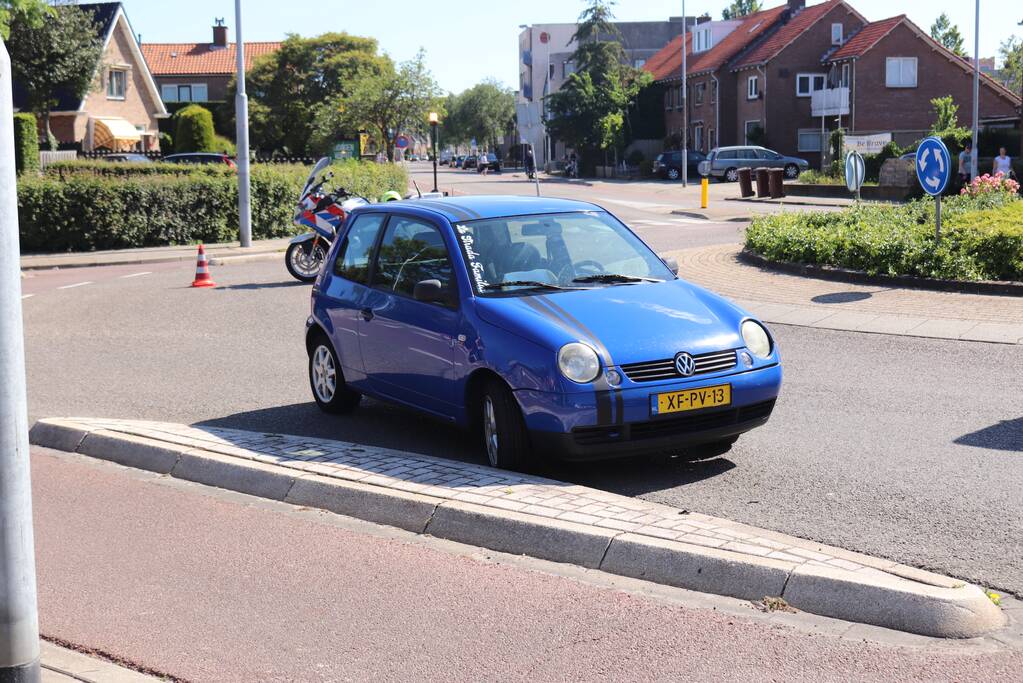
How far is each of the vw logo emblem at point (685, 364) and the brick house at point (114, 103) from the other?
53875 mm

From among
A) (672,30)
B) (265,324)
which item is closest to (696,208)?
(265,324)

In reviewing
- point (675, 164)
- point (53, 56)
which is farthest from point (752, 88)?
point (53, 56)

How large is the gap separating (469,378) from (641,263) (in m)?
1.50

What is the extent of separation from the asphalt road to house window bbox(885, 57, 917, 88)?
199 feet

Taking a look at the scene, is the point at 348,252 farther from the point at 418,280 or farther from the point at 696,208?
the point at 696,208

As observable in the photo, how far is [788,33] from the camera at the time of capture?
67812 mm

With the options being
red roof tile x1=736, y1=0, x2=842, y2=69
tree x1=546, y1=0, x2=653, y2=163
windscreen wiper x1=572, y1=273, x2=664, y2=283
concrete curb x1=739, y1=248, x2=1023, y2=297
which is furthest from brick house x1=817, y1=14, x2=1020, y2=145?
windscreen wiper x1=572, y1=273, x2=664, y2=283

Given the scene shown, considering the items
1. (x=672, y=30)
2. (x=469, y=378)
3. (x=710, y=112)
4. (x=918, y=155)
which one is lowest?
(x=469, y=378)

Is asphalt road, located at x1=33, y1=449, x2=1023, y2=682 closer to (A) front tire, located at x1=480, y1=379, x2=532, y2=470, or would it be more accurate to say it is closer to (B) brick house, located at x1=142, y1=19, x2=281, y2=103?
(A) front tire, located at x1=480, y1=379, x2=532, y2=470

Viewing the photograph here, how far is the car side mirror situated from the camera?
24.7 ft

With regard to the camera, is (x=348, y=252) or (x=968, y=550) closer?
(x=968, y=550)

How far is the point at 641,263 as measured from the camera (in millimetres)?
8016

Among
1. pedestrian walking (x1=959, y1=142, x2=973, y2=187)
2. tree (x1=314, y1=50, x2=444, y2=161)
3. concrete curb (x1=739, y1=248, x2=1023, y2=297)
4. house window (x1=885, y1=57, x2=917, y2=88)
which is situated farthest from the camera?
house window (x1=885, y1=57, x2=917, y2=88)

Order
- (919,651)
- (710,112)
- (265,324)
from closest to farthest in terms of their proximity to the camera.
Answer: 1. (919,651)
2. (265,324)
3. (710,112)
